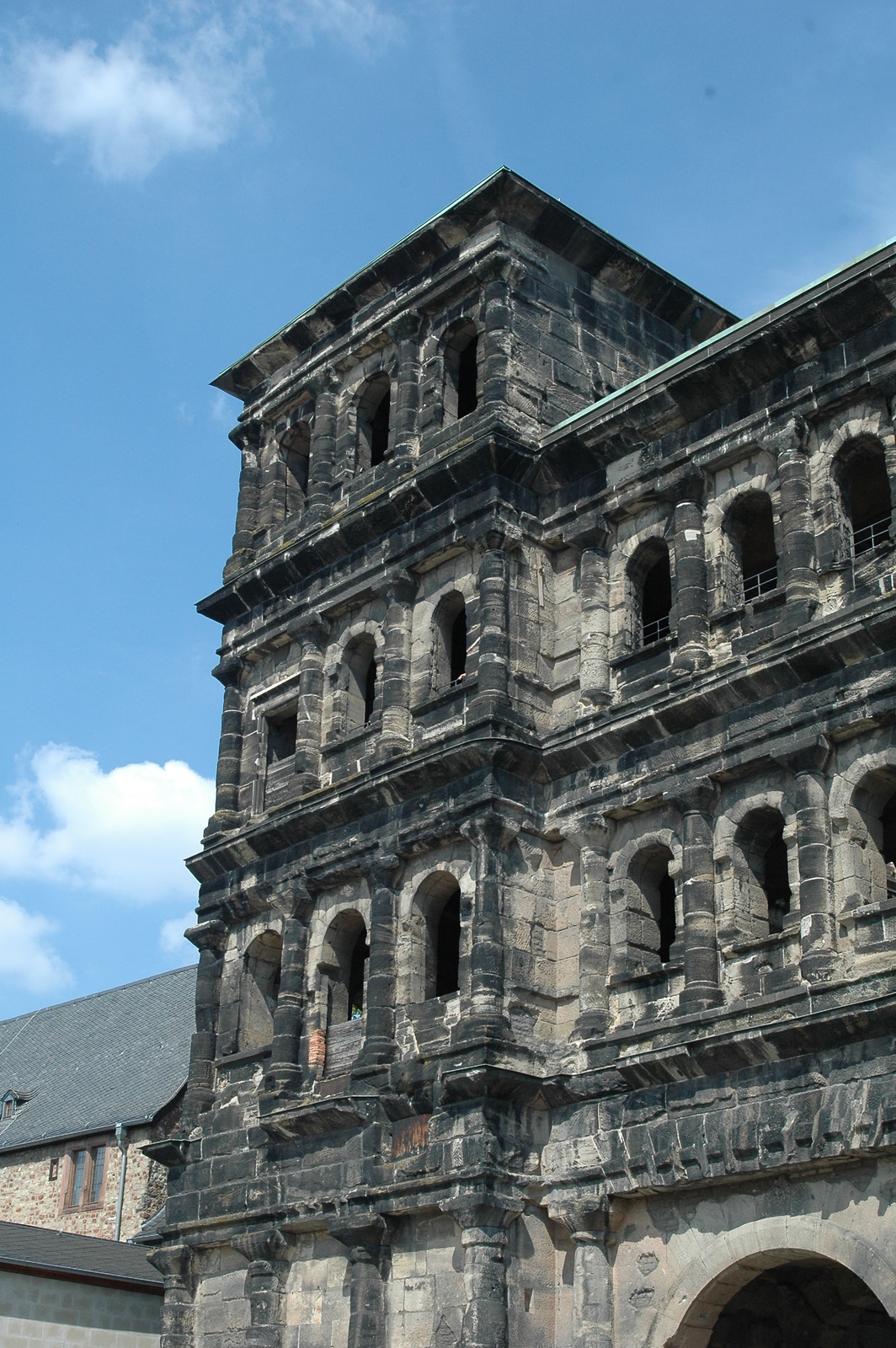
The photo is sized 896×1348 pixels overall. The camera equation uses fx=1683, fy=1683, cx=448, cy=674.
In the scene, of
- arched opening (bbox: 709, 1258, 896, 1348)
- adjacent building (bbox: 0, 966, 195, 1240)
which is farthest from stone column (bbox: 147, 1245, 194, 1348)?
adjacent building (bbox: 0, 966, 195, 1240)

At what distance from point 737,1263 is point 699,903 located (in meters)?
4.13

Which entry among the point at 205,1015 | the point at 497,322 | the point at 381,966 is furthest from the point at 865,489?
the point at 205,1015

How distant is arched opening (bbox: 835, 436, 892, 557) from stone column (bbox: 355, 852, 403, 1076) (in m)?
7.83

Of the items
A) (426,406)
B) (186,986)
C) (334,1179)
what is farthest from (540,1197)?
(186,986)

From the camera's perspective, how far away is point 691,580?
22.4 metres

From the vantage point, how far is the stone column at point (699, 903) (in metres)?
20.0

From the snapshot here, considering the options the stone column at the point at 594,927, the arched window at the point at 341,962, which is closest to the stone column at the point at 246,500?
the arched window at the point at 341,962

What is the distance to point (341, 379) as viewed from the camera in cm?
2941

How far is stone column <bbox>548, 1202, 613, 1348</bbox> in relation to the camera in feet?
64.6

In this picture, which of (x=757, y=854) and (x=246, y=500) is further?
(x=246, y=500)

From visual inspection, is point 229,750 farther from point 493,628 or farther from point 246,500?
point 493,628

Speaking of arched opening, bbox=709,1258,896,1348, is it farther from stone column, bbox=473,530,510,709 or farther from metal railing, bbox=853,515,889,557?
metal railing, bbox=853,515,889,557

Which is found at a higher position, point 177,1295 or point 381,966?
point 381,966

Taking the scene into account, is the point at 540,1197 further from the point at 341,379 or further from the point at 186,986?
the point at 186,986
